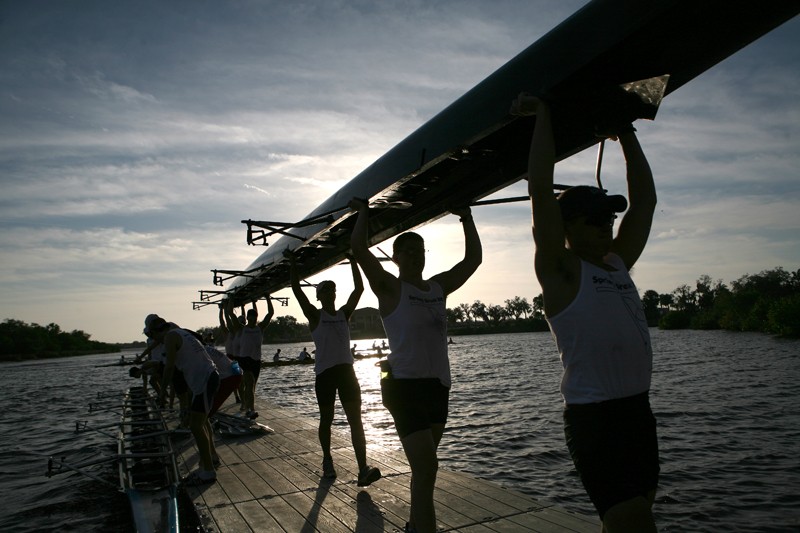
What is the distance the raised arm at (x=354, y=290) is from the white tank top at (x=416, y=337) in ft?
8.01

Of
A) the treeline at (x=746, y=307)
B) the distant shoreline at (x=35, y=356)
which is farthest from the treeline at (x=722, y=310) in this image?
the distant shoreline at (x=35, y=356)

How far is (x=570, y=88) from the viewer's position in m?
2.73

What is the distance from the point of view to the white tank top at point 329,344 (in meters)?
6.39

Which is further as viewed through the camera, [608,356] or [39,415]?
[39,415]

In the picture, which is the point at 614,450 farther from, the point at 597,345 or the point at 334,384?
the point at 334,384

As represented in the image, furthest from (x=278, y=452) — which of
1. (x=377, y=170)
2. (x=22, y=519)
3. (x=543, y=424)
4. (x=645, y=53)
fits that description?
(x=543, y=424)

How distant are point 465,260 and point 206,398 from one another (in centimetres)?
401

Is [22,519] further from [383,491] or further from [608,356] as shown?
[608,356]

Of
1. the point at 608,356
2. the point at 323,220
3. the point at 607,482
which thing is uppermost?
the point at 323,220

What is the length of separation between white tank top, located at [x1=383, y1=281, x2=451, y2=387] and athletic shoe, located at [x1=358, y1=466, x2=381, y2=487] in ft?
8.05

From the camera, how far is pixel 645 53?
2471 millimetres

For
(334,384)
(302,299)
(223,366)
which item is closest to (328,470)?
(334,384)

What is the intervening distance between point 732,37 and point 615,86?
19.7 inches

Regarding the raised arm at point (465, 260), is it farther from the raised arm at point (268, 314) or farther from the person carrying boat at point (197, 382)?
the raised arm at point (268, 314)
